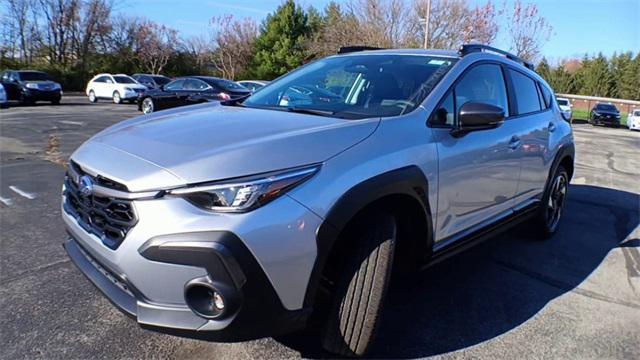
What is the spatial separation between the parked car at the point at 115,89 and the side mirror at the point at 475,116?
83.2 feet

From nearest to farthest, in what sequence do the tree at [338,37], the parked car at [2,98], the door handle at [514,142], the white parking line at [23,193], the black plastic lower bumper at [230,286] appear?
the black plastic lower bumper at [230,286], the door handle at [514,142], the white parking line at [23,193], the parked car at [2,98], the tree at [338,37]

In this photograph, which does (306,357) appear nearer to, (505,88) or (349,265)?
(349,265)

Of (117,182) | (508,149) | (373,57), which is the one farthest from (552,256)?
(117,182)

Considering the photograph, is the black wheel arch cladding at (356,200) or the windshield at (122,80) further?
the windshield at (122,80)

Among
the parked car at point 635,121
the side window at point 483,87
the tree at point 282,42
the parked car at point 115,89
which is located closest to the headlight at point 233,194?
the side window at point 483,87

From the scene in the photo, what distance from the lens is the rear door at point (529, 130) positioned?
12.8 ft

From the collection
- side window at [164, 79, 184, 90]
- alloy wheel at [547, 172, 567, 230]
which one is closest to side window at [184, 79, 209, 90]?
side window at [164, 79, 184, 90]

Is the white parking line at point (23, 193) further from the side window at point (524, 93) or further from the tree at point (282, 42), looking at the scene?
the tree at point (282, 42)

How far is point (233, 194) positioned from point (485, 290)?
238 centimetres

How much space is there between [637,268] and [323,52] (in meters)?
33.4

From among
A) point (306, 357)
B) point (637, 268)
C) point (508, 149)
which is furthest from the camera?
point (637, 268)

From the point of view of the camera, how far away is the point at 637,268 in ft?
14.0

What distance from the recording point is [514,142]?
3.68 m

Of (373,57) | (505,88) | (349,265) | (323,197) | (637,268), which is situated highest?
(373,57)
